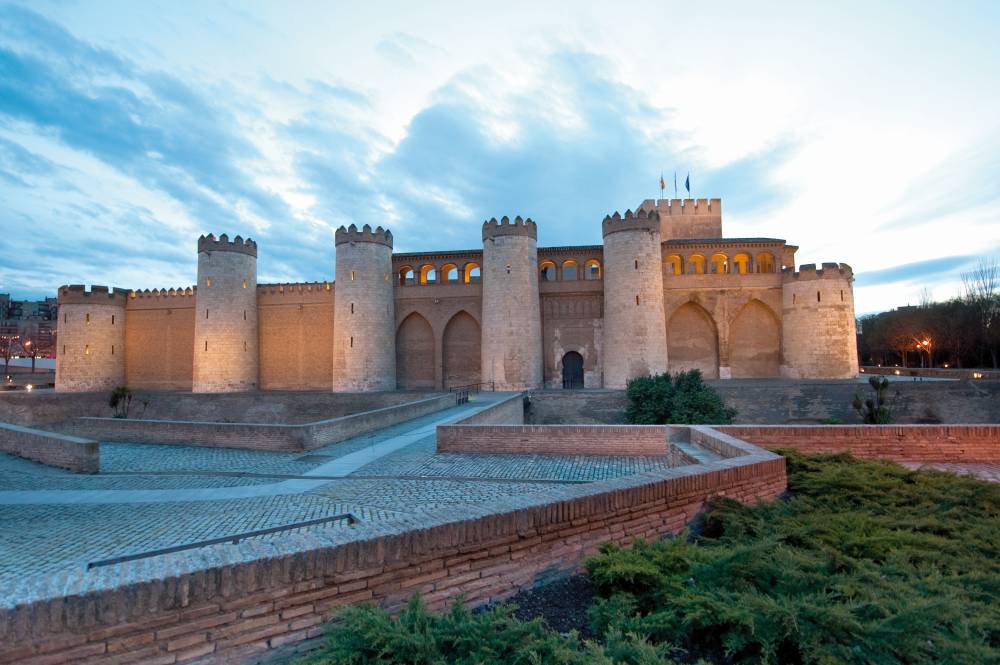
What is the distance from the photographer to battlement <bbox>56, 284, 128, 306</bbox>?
28156 mm

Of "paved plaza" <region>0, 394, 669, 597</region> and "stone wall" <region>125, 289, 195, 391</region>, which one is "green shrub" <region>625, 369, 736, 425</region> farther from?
"stone wall" <region>125, 289, 195, 391</region>

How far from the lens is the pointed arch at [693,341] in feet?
87.0

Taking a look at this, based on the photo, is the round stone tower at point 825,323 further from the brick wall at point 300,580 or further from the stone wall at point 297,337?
the brick wall at point 300,580

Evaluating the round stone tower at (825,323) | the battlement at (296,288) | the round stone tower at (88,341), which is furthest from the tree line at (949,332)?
the round stone tower at (88,341)

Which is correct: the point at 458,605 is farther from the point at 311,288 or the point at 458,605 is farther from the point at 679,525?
the point at 311,288

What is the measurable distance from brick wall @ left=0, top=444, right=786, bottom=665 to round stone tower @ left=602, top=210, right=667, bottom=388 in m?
19.9

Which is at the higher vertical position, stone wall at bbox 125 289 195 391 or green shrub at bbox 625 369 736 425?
stone wall at bbox 125 289 195 391

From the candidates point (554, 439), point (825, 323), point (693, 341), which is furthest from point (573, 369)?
point (554, 439)

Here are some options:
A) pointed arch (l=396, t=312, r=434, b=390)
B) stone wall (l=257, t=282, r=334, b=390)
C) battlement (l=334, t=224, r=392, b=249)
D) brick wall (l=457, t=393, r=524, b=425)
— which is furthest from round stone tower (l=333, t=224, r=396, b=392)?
brick wall (l=457, t=393, r=524, b=425)

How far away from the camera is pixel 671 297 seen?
87.1ft

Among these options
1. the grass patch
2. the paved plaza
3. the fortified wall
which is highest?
the fortified wall

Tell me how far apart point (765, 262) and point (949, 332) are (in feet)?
55.0

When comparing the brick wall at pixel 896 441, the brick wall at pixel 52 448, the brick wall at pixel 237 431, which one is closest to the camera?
the brick wall at pixel 896 441

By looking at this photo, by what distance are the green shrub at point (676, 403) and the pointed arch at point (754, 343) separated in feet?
31.4
